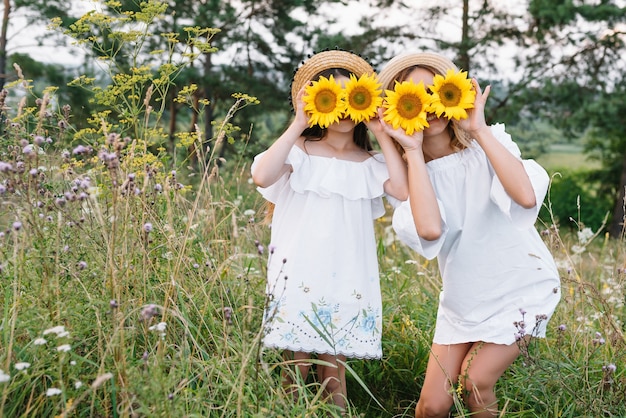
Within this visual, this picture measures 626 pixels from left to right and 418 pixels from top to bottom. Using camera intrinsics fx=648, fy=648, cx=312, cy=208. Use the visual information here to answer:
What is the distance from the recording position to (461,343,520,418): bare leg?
8.68 ft

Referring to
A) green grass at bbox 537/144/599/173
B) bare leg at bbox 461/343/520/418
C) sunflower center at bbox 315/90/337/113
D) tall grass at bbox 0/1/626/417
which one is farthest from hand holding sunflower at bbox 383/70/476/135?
green grass at bbox 537/144/599/173

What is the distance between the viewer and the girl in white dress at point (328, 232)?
105 inches

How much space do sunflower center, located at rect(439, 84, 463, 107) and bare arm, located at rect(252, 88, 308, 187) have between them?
0.57 metres

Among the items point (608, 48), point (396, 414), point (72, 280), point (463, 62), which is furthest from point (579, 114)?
point (72, 280)

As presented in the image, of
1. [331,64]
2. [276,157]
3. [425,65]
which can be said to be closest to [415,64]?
[425,65]

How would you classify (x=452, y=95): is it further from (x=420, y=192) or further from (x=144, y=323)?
(x=144, y=323)

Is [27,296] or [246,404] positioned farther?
[27,296]

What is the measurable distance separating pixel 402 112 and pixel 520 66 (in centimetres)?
1156

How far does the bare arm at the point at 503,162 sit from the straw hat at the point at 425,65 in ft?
0.47

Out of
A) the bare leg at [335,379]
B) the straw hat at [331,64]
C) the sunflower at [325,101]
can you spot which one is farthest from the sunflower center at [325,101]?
the bare leg at [335,379]

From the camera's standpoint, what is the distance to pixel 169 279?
2783 millimetres

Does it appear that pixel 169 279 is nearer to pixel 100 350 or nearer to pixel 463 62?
pixel 100 350

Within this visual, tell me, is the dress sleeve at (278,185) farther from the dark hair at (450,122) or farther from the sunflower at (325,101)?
the dark hair at (450,122)

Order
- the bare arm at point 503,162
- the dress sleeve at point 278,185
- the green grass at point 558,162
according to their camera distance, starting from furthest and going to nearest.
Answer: the green grass at point 558,162, the dress sleeve at point 278,185, the bare arm at point 503,162
